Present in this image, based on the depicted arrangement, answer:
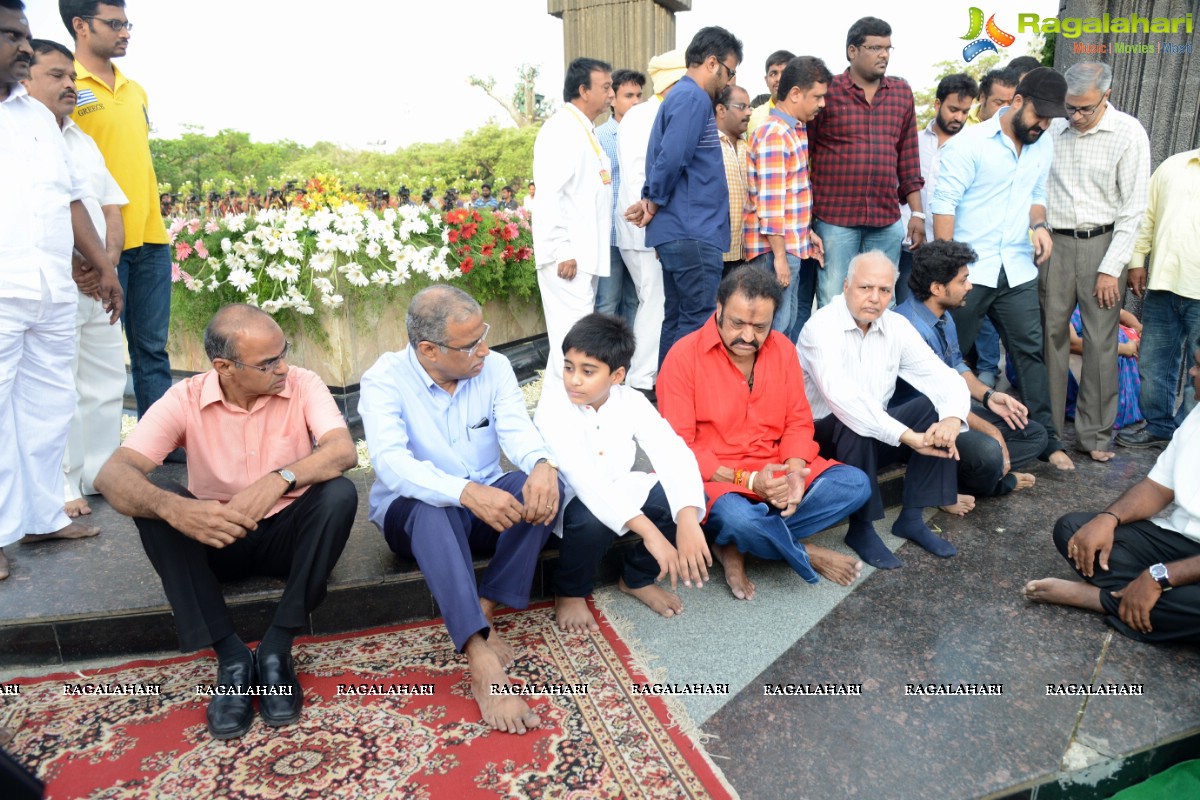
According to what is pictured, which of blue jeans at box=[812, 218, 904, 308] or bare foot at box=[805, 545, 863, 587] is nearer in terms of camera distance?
bare foot at box=[805, 545, 863, 587]

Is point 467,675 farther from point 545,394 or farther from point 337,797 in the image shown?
point 545,394

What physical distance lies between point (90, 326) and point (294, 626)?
2.01m

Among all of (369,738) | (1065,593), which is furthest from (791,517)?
(369,738)

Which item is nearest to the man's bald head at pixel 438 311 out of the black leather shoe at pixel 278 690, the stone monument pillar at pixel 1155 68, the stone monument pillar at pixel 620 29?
the black leather shoe at pixel 278 690

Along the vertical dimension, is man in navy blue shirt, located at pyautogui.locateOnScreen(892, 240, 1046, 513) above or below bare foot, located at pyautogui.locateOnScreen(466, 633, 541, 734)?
above

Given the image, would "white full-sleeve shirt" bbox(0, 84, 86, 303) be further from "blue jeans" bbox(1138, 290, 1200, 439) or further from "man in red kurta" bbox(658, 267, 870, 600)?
"blue jeans" bbox(1138, 290, 1200, 439)

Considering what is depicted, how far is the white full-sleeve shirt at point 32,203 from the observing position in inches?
113

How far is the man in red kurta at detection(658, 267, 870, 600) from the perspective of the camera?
315cm

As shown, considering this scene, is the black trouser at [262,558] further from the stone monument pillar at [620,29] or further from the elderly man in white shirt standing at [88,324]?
the stone monument pillar at [620,29]

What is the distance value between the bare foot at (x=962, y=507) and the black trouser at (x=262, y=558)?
2902mm

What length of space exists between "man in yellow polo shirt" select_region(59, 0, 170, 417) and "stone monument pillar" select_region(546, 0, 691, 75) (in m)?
4.16

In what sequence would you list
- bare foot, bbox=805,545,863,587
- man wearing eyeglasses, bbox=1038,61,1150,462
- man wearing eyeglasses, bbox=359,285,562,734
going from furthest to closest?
man wearing eyeglasses, bbox=1038,61,1150,462
bare foot, bbox=805,545,863,587
man wearing eyeglasses, bbox=359,285,562,734

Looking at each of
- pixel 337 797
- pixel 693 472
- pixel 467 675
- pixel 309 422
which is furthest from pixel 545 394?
pixel 337 797

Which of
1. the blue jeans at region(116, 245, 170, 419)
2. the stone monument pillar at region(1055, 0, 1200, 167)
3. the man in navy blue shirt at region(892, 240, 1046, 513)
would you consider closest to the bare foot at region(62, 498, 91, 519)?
the blue jeans at region(116, 245, 170, 419)
